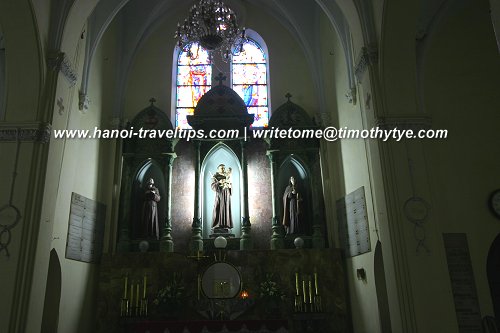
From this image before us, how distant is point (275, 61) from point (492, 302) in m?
8.34

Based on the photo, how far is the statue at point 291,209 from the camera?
11.4 m

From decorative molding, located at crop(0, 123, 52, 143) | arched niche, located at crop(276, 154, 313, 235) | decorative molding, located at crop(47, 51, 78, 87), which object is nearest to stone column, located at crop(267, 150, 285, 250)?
arched niche, located at crop(276, 154, 313, 235)

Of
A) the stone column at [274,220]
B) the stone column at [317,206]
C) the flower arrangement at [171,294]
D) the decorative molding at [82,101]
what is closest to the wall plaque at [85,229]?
the flower arrangement at [171,294]

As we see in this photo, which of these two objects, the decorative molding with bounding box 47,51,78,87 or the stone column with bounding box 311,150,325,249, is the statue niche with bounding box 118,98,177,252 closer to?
the stone column with bounding box 311,150,325,249

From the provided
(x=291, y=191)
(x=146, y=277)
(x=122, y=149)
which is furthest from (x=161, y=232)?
(x=291, y=191)

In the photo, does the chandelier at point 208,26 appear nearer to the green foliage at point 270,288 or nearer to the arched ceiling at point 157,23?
the arched ceiling at point 157,23

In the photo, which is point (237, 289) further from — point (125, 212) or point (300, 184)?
point (125, 212)

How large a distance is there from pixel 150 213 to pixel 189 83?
13.7 ft

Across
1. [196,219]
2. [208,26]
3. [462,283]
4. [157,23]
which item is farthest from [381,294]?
[157,23]

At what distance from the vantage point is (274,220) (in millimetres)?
11406

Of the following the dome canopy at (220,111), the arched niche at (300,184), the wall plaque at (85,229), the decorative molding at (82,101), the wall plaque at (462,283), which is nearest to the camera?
the wall plaque at (462,283)

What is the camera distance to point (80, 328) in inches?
392

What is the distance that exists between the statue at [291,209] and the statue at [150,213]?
329cm

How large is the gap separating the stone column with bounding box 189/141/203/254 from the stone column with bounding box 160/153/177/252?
548mm
